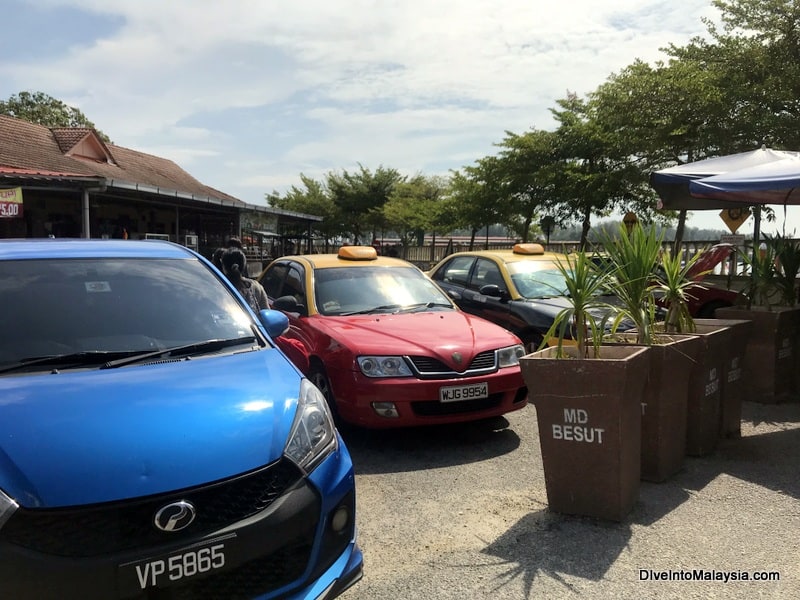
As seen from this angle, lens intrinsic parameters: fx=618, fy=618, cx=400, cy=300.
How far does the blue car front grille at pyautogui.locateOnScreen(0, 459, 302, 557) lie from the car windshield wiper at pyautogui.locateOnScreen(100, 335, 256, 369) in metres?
0.96

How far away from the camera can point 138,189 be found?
15.5 m

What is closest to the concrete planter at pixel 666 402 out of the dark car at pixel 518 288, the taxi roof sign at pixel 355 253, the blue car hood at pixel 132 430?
the blue car hood at pixel 132 430

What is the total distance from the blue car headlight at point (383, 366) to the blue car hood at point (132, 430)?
6.17ft

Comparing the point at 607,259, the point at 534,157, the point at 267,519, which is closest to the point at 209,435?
the point at 267,519

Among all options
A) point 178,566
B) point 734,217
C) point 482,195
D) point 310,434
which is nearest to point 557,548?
point 310,434

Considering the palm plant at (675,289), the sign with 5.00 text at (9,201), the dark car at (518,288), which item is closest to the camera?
the palm plant at (675,289)

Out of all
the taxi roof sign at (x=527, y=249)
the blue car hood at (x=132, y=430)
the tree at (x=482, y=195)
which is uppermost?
the tree at (x=482, y=195)

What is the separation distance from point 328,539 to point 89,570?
0.84 m

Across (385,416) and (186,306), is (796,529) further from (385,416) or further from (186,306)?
(186,306)

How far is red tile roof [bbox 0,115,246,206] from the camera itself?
19222mm

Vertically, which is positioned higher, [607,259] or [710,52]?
[710,52]

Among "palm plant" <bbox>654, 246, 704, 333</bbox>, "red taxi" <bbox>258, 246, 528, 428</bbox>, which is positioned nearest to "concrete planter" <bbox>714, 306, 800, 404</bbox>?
"palm plant" <bbox>654, 246, 704, 333</bbox>

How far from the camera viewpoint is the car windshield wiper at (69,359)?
2.68 m

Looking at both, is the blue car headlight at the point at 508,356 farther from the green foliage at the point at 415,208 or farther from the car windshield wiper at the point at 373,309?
the green foliage at the point at 415,208
